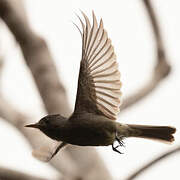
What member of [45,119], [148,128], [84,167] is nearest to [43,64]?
[84,167]

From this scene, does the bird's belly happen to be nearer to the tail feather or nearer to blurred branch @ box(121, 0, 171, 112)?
the tail feather

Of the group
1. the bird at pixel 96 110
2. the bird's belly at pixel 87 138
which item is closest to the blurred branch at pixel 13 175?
the bird at pixel 96 110

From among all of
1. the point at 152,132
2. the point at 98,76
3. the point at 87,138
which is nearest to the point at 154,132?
the point at 152,132

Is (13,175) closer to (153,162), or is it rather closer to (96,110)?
(153,162)

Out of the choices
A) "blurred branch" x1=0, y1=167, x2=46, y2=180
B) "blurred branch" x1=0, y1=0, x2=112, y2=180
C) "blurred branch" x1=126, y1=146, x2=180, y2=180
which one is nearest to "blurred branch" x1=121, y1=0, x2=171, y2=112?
"blurred branch" x1=0, y1=0, x2=112, y2=180

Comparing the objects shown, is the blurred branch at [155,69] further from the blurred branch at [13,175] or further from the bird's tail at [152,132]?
the bird's tail at [152,132]

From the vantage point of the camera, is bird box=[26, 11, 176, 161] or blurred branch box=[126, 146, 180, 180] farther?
blurred branch box=[126, 146, 180, 180]

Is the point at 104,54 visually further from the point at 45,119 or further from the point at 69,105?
the point at 69,105
